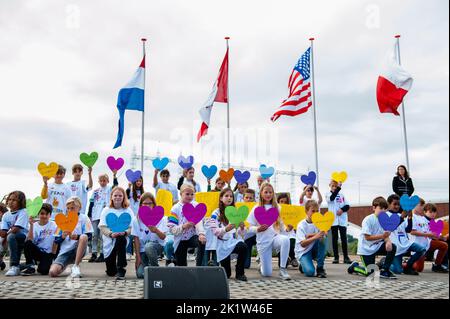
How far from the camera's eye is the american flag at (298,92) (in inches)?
457

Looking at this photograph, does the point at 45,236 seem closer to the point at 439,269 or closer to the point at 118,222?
the point at 118,222

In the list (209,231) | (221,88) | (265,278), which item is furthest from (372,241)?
(221,88)

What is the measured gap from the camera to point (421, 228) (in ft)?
26.1

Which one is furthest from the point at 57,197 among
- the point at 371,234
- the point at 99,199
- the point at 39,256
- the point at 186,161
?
the point at 371,234

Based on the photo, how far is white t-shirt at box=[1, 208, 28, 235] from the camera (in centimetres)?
676

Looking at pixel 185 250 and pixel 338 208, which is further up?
pixel 338 208

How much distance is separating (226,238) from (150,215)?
1191mm

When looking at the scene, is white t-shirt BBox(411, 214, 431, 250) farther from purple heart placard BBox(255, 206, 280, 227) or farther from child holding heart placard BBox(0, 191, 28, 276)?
child holding heart placard BBox(0, 191, 28, 276)

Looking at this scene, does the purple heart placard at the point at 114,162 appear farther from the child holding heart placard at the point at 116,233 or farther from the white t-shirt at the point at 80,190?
→ the child holding heart placard at the point at 116,233

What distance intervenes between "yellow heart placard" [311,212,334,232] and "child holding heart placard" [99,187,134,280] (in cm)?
271
